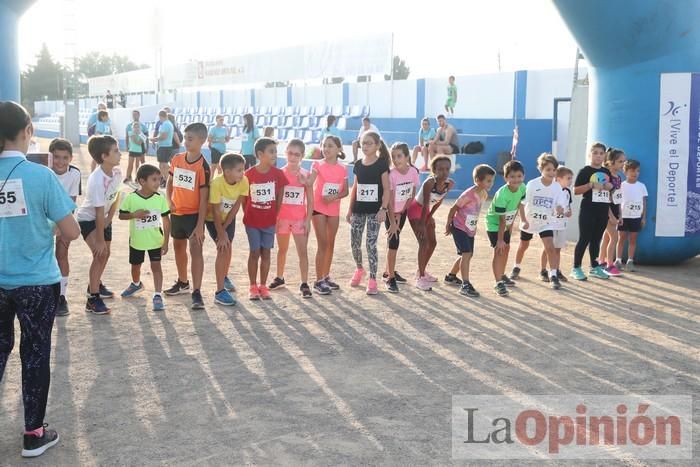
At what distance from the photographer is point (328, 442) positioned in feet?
12.2

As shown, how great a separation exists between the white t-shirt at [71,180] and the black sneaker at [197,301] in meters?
1.37

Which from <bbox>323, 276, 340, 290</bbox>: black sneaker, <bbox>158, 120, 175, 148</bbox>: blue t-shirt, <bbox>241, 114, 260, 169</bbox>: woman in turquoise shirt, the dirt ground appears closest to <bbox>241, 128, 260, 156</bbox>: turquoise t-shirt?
<bbox>241, 114, 260, 169</bbox>: woman in turquoise shirt

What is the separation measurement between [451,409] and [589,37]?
5.85 metres

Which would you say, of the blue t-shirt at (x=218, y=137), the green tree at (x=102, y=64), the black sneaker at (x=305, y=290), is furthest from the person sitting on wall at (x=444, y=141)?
the green tree at (x=102, y=64)

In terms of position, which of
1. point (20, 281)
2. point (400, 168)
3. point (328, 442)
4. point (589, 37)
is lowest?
point (328, 442)

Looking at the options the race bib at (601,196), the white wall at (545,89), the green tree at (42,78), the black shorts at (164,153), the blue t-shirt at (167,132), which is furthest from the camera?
the green tree at (42,78)

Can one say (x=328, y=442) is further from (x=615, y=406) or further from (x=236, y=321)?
(x=236, y=321)

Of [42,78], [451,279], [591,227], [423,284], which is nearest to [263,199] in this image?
[423,284]

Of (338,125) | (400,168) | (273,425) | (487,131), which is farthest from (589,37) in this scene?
(338,125)

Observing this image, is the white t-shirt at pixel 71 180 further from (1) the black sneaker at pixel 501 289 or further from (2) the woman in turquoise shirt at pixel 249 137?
(2) the woman in turquoise shirt at pixel 249 137

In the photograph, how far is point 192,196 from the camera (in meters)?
6.43

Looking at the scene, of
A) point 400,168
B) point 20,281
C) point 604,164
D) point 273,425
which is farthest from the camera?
point 604,164

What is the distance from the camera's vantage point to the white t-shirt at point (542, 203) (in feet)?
24.7

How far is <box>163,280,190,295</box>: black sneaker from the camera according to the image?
7016mm
